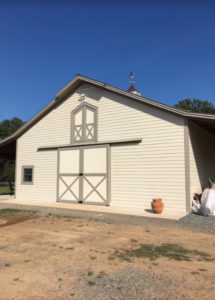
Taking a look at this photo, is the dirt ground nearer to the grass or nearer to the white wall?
the grass

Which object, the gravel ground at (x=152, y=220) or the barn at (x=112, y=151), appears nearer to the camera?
the gravel ground at (x=152, y=220)

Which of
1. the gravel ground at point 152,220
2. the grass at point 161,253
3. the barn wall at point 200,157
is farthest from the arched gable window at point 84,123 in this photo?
the grass at point 161,253

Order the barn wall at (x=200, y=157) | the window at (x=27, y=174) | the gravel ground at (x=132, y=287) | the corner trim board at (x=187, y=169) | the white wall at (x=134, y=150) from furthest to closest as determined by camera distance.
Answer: the window at (x=27, y=174) < the barn wall at (x=200, y=157) < the white wall at (x=134, y=150) < the corner trim board at (x=187, y=169) < the gravel ground at (x=132, y=287)

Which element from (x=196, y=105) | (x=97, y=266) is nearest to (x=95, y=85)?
(x=97, y=266)

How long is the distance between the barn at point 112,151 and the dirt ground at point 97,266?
3.59 metres

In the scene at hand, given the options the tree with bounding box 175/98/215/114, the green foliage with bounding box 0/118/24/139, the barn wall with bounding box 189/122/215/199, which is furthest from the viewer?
the green foliage with bounding box 0/118/24/139

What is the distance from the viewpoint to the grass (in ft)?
16.2

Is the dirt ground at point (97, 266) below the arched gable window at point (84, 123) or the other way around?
below

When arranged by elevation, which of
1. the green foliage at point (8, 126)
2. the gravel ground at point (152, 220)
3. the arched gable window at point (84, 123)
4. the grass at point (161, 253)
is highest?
the green foliage at point (8, 126)

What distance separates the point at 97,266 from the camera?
4.48 metres

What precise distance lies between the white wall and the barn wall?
79 cm

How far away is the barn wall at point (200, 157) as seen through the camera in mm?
10837

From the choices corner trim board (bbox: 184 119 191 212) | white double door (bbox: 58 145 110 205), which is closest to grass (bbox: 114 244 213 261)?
corner trim board (bbox: 184 119 191 212)

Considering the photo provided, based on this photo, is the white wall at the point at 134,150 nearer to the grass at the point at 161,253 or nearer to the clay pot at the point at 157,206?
the clay pot at the point at 157,206
